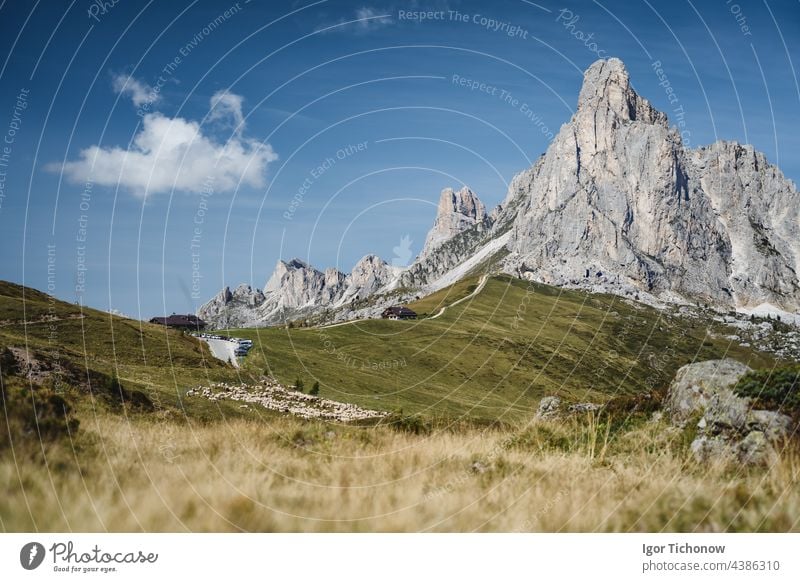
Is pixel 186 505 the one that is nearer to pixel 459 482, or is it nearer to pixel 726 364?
pixel 459 482

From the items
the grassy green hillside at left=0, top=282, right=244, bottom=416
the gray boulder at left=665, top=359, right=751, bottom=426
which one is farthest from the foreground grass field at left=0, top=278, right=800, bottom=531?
the grassy green hillside at left=0, top=282, right=244, bottom=416

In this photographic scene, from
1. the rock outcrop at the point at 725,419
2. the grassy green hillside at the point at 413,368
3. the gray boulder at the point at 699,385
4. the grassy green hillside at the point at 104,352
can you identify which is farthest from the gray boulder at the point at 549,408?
the grassy green hillside at the point at 413,368

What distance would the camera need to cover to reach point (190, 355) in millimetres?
51438

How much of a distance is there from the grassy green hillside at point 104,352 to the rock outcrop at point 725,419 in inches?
580

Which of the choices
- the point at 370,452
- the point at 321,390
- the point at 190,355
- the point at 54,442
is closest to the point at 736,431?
the point at 370,452

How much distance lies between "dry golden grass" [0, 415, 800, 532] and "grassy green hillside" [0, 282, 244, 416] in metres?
9.35

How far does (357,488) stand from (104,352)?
160 ft

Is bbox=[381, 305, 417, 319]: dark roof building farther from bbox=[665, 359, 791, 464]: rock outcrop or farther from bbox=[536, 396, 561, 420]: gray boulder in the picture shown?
bbox=[665, 359, 791, 464]: rock outcrop

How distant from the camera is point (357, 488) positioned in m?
8.20

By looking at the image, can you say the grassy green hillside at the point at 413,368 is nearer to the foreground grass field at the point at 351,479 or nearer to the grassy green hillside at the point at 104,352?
the grassy green hillside at the point at 104,352

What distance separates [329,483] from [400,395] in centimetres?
9041

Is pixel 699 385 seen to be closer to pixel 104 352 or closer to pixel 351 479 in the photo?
pixel 351 479

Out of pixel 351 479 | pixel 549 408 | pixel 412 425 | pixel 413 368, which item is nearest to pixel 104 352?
pixel 549 408

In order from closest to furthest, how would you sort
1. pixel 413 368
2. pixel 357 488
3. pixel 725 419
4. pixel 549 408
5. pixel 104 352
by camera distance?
pixel 357 488 < pixel 725 419 < pixel 549 408 < pixel 104 352 < pixel 413 368
